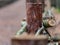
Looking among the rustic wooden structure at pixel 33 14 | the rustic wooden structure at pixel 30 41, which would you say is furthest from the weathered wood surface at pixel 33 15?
the rustic wooden structure at pixel 30 41

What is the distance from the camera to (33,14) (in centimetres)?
247

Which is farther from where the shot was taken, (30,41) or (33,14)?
(33,14)

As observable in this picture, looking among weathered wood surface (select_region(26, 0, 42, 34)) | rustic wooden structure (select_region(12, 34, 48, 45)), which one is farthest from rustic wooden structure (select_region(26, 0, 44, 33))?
rustic wooden structure (select_region(12, 34, 48, 45))

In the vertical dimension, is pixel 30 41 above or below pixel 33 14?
below

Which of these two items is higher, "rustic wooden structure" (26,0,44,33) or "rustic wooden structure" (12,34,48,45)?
"rustic wooden structure" (26,0,44,33)

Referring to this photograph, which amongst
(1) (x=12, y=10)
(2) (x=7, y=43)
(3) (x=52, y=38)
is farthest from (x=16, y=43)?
(1) (x=12, y=10)

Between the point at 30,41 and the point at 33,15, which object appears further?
the point at 33,15

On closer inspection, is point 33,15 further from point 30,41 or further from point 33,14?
point 30,41

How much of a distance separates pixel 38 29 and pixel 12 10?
6073 mm

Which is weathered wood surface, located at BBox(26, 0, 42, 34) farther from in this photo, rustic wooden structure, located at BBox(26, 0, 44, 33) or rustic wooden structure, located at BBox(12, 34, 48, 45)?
rustic wooden structure, located at BBox(12, 34, 48, 45)

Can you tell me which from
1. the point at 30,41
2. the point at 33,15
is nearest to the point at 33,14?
the point at 33,15

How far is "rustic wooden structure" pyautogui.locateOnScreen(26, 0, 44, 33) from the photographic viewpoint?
2422 millimetres

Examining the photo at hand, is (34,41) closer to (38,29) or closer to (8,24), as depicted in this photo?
(38,29)

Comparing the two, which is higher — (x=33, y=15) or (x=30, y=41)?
(x=33, y=15)
